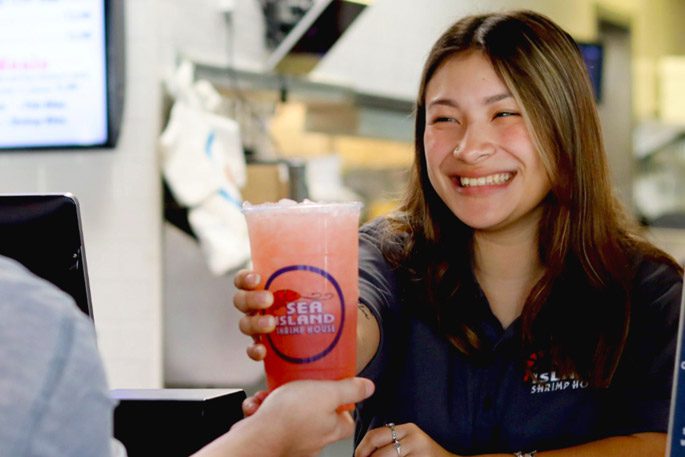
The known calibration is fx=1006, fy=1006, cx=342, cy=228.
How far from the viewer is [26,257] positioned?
1.36 meters

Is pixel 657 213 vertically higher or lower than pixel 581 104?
lower

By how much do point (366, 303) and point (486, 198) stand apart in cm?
28

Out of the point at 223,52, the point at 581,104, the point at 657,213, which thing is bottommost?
the point at 657,213

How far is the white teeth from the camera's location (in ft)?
5.79

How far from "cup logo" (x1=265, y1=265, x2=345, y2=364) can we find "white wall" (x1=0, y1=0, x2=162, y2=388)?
2.97 meters

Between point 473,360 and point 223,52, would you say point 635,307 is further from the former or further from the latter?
point 223,52

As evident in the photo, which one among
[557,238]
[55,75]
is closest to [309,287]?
[557,238]

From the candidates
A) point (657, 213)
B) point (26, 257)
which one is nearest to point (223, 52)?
point (26, 257)

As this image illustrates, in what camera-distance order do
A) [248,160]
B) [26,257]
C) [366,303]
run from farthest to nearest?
[248,160] → [366,303] → [26,257]

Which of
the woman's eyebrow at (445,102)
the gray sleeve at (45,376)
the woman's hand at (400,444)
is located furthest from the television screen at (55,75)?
the gray sleeve at (45,376)

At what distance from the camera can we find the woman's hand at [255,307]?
3.80 ft

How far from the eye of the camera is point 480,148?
174cm

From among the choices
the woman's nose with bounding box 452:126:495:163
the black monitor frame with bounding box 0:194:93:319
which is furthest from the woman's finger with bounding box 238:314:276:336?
the woman's nose with bounding box 452:126:495:163

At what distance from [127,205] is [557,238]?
98.9 inches
